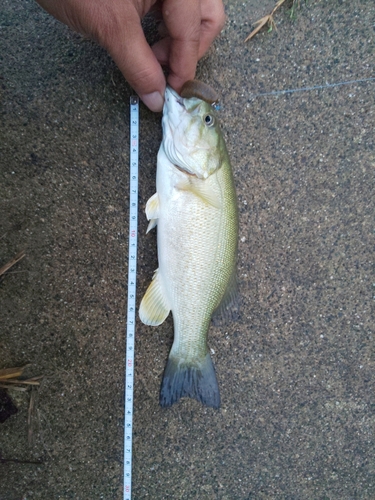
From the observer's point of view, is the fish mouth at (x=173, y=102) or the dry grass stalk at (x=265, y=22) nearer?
the fish mouth at (x=173, y=102)

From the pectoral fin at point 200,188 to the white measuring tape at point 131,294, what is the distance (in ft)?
1.01

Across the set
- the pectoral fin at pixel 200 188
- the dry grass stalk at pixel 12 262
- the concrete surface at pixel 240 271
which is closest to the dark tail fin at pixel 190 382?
the concrete surface at pixel 240 271

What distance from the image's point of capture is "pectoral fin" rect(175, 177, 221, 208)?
62.1 inches

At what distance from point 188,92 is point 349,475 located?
2205mm

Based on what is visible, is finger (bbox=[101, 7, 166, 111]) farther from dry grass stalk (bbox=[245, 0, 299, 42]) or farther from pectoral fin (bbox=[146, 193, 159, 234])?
dry grass stalk (bbox=[245, 0, 299, 42])

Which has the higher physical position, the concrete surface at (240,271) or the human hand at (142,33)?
the human hand at (142,33)

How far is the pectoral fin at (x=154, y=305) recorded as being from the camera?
5.62 ft

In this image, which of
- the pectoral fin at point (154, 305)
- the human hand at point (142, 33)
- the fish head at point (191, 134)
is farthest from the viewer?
the pectoral fin at point (154, 305)

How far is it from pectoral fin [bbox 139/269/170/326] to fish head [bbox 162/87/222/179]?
1.79 ft

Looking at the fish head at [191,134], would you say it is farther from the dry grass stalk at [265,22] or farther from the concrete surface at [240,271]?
the dry grass stalk at [265,22]

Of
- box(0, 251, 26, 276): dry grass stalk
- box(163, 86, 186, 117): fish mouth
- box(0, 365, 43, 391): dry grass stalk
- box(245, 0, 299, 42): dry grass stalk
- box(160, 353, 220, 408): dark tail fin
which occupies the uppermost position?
box(245, 0, 299, 42): dry grass stalk

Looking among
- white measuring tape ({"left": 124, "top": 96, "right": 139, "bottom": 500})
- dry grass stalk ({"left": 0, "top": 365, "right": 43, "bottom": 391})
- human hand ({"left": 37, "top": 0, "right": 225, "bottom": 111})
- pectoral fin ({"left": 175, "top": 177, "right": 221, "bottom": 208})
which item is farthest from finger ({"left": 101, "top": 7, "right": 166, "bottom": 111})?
dry grass stalk ({"left": 0, "top": 365, "right": 43, "bottom": 391})

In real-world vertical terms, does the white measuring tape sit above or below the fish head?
below

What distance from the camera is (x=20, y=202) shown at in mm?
1724
